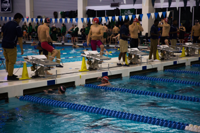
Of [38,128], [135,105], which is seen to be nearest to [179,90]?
[135,105]

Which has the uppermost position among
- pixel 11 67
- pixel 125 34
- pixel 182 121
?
pixel 125 34

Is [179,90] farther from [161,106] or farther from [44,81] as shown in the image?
[44,81]

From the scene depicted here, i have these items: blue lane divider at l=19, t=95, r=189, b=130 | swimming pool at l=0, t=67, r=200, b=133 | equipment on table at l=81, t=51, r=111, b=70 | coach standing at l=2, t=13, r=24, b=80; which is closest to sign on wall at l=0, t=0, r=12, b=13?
equipment on table at l=81, t=51, r=111, b=70

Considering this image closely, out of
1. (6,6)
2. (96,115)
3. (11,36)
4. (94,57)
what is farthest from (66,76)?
(6,6)

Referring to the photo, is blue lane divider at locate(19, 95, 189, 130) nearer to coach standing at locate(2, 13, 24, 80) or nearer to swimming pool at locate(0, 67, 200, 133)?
swimming pool at locate(0, 67, 200, 133)

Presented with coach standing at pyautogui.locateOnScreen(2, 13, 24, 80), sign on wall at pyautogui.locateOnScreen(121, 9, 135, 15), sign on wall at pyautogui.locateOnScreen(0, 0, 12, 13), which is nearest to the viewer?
coach standing at pyautogui.locateOnScreen(2, 13, 24, 80)

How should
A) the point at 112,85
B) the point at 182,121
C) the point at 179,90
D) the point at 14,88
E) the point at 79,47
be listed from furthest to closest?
the point at 79,47
the point at 112,85
the point at 179,90
the point at 14,88
the point at 182,121

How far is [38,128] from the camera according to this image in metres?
4.02

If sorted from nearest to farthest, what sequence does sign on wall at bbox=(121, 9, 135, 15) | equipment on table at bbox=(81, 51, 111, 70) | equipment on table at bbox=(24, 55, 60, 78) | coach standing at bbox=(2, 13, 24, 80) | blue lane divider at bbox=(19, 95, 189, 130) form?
blue lane divider at bbox=(19, 95, 189, 130) < coach standing at bbox=(2, 13, 24, 80) < equipment on table at bbox=(24, 55, 60, 78) < equipment on table at bbox=(81, 51, 111, 70) < sign on wall at bbox=(121, 9, 135, 15)

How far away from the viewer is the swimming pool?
13.2 feet

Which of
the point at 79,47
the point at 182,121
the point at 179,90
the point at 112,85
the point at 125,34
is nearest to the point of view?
the point at 182,121

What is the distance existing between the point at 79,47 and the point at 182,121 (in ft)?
52.1

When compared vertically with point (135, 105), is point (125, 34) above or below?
above

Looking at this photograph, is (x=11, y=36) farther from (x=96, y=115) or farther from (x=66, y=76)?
(x=96, y=115)
